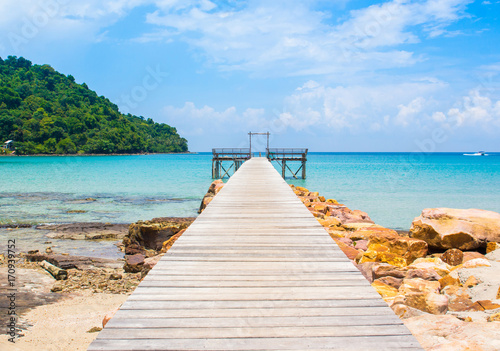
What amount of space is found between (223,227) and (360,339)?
11.1ft

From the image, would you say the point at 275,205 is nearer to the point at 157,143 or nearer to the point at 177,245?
the point at 177,245

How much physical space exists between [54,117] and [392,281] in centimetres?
9890

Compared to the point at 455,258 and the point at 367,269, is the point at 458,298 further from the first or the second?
the point at 455,258

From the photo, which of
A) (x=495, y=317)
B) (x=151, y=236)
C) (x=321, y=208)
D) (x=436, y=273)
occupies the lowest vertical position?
(x=151, y=236)

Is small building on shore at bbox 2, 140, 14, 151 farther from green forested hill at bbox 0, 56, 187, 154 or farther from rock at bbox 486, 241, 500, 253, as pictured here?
rock at bbox 486, 241, 500, 253

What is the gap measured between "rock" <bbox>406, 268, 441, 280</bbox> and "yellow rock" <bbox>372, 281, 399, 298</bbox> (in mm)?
517

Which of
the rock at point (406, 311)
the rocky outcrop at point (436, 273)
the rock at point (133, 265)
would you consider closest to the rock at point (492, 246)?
the rocky outcrop at point (436, 273)

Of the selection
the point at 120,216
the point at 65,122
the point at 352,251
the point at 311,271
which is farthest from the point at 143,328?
the point at 65,122

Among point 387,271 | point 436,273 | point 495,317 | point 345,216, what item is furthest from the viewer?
point 345,216

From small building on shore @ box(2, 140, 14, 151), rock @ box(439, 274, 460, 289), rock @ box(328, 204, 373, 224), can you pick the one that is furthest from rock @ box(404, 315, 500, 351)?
small building on shore @ box(2, 140, 14, 151)

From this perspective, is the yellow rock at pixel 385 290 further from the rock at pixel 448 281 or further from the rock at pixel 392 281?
the rock at pixel 448 281

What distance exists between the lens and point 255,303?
3.05 m

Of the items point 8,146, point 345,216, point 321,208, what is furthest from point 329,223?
point 8,146

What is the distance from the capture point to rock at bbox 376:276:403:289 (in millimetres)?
4660
